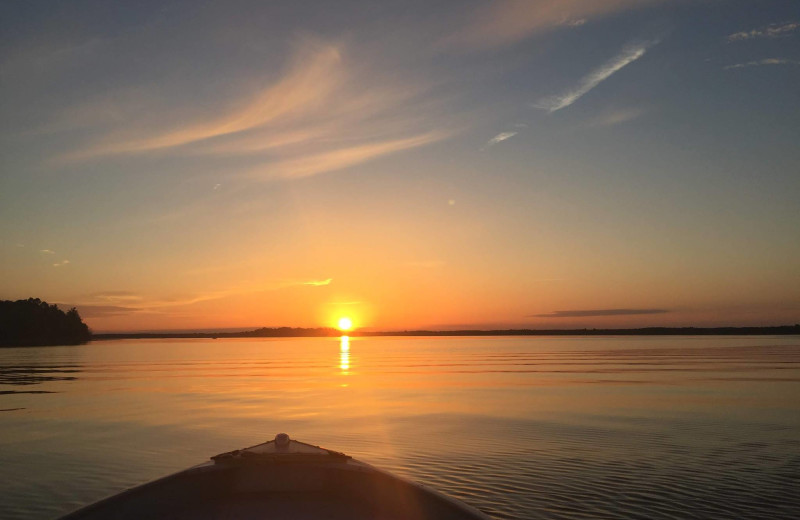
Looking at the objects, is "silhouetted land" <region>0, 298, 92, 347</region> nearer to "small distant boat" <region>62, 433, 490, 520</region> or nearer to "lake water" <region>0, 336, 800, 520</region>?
"lake water" <region>0, 336, 800, 520</region>

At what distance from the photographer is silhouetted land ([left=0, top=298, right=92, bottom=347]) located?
151000mm

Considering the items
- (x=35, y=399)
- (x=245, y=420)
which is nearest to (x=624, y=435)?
(x=245, y=420)

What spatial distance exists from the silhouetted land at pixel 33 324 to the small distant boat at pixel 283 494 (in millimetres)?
167954

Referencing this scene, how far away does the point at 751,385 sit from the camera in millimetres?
38688

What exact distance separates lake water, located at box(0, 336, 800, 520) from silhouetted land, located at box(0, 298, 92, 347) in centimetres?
12897

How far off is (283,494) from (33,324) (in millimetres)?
174473

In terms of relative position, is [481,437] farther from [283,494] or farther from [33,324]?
[33,324]

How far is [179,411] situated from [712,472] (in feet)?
77.3

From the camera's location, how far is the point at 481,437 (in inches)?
856

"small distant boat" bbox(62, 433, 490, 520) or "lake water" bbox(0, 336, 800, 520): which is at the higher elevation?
"small distant boat" bbox(62, 433, 490, 520)

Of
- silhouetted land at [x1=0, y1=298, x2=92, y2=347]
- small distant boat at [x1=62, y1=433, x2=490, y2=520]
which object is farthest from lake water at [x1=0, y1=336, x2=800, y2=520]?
silhouetted land at [x1=0, y1=298, x2=92, y2=347]

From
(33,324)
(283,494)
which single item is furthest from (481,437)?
(33,324)

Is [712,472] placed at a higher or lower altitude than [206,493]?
lower

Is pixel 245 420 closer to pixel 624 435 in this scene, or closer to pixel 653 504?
pixel 624 435
